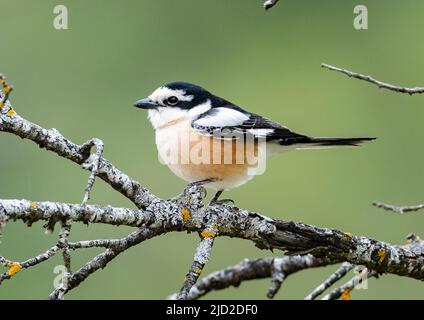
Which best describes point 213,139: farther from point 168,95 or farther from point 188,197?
point 188,197

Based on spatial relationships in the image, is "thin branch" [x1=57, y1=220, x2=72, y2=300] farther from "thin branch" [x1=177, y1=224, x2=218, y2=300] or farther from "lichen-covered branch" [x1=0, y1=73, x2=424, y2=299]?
"thin branch" [x1=177, y1=224, x2=218, y2=300]

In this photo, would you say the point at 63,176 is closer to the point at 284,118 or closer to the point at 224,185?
the point at 284,118

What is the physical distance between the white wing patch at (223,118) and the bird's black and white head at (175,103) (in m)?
0.11

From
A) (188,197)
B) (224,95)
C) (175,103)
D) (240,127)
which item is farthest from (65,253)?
(224,95)

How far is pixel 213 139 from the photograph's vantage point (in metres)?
4.63

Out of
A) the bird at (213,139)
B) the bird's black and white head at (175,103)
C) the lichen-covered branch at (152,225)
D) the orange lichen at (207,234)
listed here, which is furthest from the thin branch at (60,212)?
the bird's black and white head at (175,103)

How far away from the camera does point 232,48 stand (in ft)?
31.5

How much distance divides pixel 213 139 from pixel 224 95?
4.22m

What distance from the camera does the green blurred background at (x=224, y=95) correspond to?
691cm

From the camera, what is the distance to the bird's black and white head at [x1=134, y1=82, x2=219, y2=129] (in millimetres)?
4926
